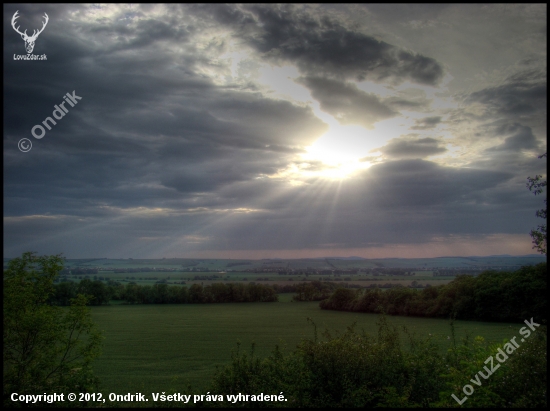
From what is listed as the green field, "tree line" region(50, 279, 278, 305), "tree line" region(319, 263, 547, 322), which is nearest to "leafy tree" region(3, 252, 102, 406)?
the green field

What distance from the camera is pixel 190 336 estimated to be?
1417 inches

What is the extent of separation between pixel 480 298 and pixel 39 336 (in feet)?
142

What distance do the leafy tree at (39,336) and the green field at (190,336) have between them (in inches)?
114

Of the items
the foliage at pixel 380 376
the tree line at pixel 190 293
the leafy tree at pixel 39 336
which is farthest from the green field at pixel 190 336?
the tree line at pixel 190 293

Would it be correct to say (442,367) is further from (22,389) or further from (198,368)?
(198,368)

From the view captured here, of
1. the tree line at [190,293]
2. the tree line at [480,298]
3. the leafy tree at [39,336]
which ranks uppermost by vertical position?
the leafy tree at [39,336]

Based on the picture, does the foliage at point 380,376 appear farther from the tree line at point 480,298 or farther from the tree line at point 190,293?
the tree line at point 190,293

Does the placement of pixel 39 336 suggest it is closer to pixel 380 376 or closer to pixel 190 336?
pixel 380 376

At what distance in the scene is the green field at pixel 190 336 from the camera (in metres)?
19.0

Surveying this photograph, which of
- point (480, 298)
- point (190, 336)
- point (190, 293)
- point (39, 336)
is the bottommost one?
point (190, 293)

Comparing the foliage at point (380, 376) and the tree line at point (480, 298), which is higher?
the foliage at point (380, 376)

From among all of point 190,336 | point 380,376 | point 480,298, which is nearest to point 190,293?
point 190,336

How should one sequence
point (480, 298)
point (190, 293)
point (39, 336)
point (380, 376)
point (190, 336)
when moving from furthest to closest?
point (190, 293), point (480, 298), point (190, 336), point (380, 376), point (39, 336)

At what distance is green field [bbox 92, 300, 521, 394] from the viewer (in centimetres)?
1897
